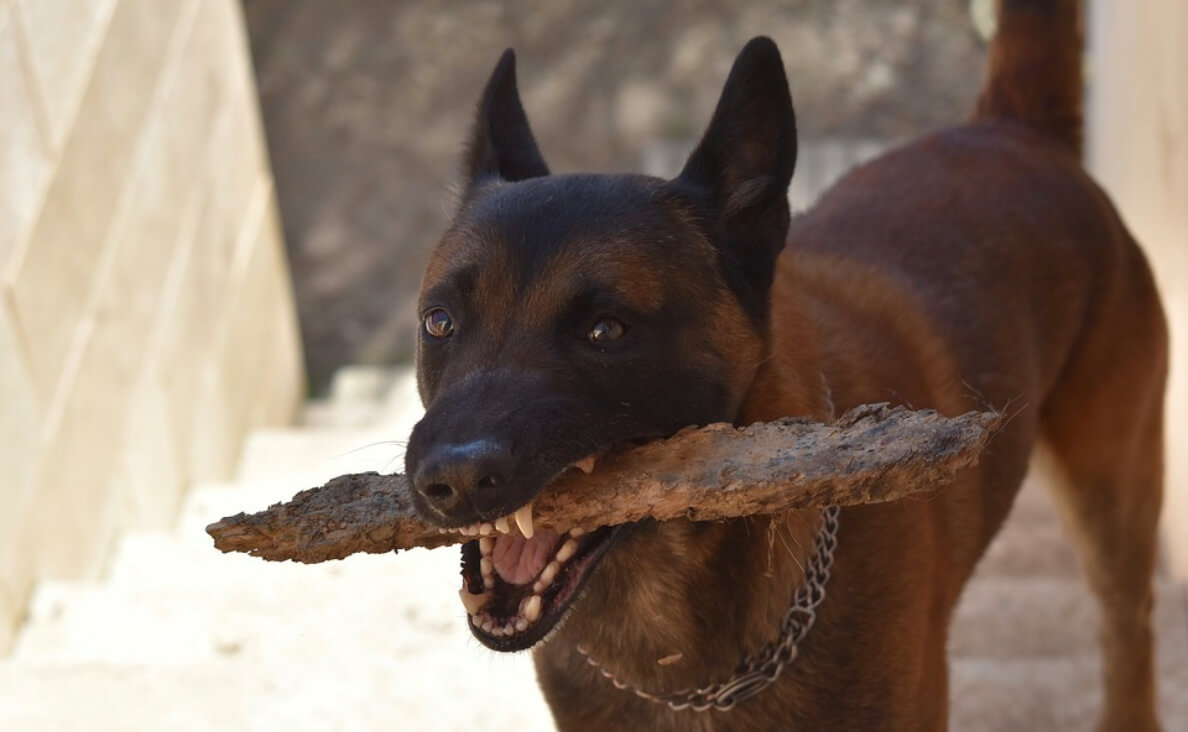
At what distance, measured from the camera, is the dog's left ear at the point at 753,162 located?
2684mm

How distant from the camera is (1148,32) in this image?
5.30 metres

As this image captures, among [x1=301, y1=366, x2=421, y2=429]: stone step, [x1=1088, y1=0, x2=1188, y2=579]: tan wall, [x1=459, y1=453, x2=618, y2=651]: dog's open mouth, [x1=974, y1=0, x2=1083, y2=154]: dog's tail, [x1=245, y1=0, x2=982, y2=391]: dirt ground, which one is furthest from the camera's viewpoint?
[x1=245, y1=0, x2=982, y2=391]: dirt ground

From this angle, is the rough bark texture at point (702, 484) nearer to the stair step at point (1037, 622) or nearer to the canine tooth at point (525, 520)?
the canine tooth at point (525, 520)

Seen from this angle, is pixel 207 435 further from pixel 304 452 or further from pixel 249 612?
pixel 249 612

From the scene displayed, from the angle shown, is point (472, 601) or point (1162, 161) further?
point (1162, 161)

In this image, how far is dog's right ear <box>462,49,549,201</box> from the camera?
3.11 m

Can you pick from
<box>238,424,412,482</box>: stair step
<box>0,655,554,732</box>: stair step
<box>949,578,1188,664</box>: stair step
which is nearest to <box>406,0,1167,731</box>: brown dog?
<box>0,655,554,732</box>: stair step

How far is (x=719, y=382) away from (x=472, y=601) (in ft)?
2.01

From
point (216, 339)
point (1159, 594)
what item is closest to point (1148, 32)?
point (1159, 594)

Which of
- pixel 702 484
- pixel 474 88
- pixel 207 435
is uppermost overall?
pixel 702 484

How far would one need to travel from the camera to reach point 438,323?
266 cm

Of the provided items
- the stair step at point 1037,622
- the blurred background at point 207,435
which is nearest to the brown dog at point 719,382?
the blurred background at point 207,435

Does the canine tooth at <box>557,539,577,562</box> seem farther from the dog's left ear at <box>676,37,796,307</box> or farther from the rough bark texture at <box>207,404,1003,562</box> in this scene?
the dog's left ear at <box>676,37,796,307</box>

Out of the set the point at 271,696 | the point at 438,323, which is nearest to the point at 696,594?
the point at 438,323
